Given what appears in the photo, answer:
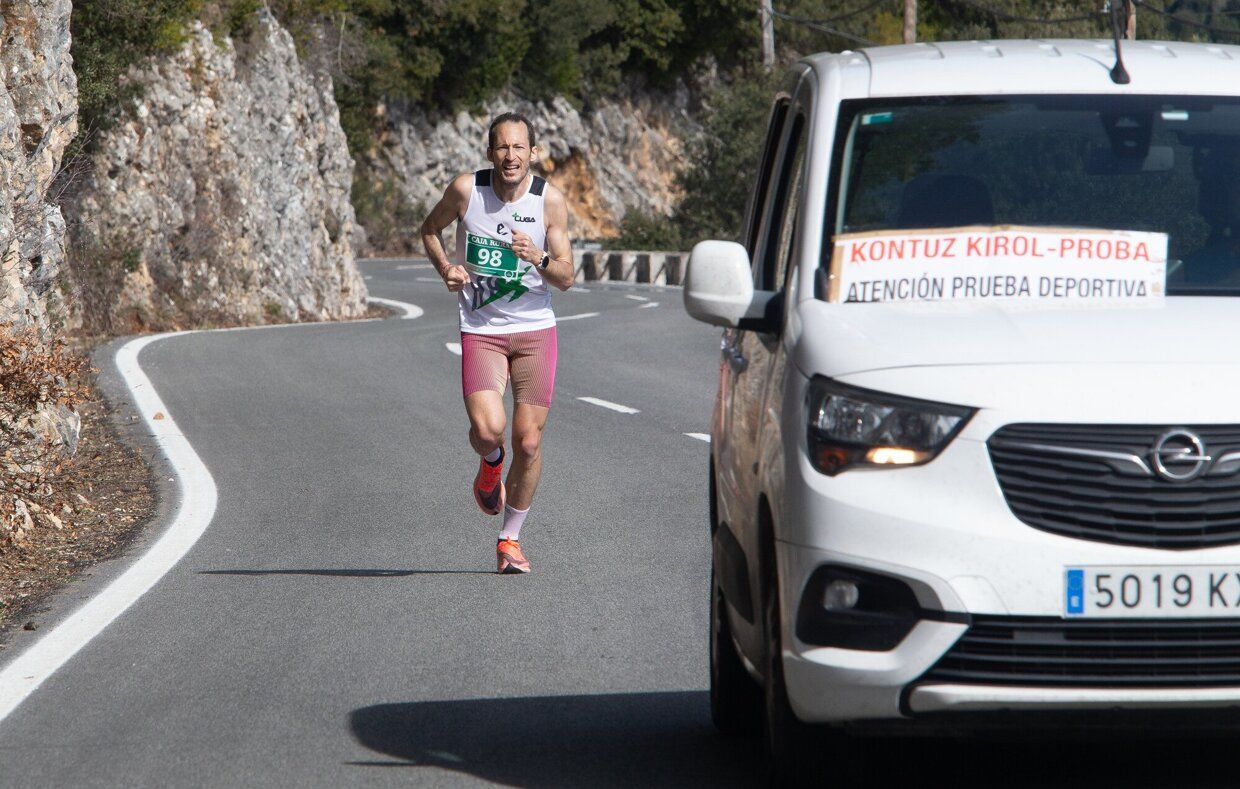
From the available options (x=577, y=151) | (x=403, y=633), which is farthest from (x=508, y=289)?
(x=577, y=151)

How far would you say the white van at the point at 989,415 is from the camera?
404 centimetres

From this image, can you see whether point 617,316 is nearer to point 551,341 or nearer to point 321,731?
point 551,341

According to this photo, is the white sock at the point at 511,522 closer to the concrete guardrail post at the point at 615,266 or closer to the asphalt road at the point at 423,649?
the asphalt road at the point at 423,649

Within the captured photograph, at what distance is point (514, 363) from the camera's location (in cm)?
859

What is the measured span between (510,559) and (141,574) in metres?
1.62

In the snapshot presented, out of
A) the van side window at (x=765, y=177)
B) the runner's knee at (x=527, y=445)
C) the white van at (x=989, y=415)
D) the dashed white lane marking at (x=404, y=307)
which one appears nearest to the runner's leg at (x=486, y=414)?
the runner's knee at (x=527, y=445)

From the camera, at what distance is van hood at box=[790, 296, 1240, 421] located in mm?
4062

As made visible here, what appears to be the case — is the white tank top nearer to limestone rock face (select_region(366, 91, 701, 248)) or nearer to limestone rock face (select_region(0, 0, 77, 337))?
limestone rock face (select_region(0, 0, 77, 337))

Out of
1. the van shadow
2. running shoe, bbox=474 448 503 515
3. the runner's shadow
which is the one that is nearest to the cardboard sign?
the van shadow

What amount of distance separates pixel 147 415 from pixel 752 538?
10.9m

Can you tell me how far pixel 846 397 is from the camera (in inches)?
165

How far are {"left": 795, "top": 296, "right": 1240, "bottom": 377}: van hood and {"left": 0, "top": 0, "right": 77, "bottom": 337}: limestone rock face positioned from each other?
7935mm


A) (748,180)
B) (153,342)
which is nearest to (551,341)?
(153,342)

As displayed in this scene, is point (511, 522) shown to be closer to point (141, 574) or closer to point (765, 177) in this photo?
point (141, 574)
